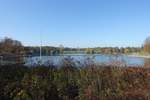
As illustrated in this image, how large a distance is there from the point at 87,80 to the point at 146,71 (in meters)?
2.36

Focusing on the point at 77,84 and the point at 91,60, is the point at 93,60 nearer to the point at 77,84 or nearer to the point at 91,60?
the point at 91,60

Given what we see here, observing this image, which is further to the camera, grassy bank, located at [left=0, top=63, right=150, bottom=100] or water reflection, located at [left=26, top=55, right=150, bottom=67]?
water reflection, located at [left=26, top=55, right=150, bottom=67]

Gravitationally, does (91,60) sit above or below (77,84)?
above

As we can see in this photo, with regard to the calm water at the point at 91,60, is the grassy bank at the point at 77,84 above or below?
below

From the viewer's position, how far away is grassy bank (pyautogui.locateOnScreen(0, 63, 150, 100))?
5.29 m

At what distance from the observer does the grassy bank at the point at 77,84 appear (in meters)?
5.29

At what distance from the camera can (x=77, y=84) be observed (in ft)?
19.9

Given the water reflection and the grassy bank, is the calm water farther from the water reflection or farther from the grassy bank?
the grassy bank

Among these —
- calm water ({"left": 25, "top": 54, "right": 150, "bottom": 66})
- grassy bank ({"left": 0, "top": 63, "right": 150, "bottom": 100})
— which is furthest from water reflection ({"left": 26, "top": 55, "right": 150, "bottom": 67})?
grassy bank ({"left": 0, "top": 63, "right": 150, "bottom": 100})

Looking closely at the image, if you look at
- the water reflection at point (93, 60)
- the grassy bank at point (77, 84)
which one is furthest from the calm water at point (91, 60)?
the grassy bank at point (77, 84)

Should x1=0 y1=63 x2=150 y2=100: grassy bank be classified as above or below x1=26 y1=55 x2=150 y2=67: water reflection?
below

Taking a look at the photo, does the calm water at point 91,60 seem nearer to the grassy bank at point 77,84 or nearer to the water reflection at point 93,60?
the water reflection at point 93,60

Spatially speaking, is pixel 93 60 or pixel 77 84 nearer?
pixel 77 84

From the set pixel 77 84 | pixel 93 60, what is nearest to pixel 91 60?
pixel 93 60
